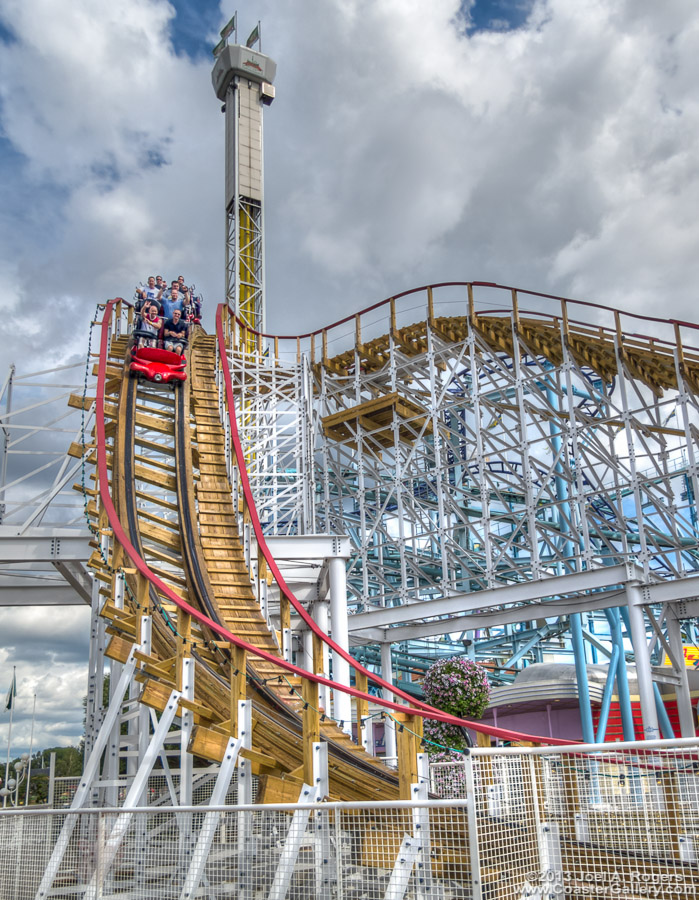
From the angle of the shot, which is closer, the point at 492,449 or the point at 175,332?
the point at 175,332

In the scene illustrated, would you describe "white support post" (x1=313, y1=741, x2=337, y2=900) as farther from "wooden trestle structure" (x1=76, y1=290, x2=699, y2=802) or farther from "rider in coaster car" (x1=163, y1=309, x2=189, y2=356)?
"rider in coaster car" (x1=163, y1=309, x2=189, y2=356)

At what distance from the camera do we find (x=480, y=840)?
4156mm

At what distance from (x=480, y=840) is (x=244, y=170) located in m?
30.0

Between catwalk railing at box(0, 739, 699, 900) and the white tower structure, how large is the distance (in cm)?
2525

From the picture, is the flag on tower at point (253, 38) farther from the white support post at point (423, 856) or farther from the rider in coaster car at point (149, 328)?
the white support post at point (423, 856)

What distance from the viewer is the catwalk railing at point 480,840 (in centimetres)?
418

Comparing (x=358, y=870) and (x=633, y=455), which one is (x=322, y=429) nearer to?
(x=633, y=455)

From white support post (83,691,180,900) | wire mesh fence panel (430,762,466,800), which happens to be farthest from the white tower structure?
wire mesh fence panel (430,762,466,800)

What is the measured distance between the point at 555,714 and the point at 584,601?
29.3ft

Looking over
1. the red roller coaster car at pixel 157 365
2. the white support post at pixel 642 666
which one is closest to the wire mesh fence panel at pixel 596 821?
the white support post at pixel 642 666

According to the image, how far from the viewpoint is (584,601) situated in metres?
16.3

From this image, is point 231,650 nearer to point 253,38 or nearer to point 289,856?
point 289,856

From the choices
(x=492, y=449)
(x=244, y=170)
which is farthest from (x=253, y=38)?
(x=492, y=449)

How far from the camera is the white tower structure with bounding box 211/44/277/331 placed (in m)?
30.1
